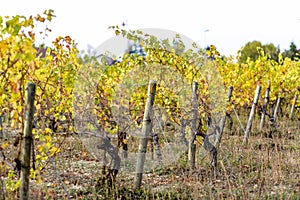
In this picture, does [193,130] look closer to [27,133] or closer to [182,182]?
[182,182]

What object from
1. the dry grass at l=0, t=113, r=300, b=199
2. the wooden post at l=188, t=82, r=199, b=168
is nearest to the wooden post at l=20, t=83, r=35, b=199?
the dry grass at l=0, t=113, r=300, b=199

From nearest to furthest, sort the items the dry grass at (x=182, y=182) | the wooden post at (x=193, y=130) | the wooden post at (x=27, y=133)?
1. the wooden post at (x=27, y=133)
2. the dry grass at (x=182, y=182)
3. the wooden post at (x=193, y=130)

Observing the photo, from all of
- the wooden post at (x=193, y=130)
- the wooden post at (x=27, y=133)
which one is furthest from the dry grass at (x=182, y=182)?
the wooden post at (x=27, y=133)

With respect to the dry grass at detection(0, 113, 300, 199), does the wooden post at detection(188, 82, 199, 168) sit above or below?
above

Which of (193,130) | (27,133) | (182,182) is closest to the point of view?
(27,133)

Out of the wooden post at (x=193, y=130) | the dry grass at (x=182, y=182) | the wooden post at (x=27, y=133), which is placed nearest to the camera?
the wooden post at (x=27, y=133)

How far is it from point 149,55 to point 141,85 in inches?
22.2

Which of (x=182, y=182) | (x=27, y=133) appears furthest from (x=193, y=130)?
(x=27, y=133)

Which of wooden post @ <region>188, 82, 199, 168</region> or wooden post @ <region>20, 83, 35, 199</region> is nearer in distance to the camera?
wooden post @ <region>20, 83, 35, 199</region>

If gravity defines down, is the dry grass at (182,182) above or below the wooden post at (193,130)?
below

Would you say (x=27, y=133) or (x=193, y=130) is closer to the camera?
(x=27, y=133)

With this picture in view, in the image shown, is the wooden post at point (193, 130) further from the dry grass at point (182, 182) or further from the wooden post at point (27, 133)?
the wooden post at point (27, 133)

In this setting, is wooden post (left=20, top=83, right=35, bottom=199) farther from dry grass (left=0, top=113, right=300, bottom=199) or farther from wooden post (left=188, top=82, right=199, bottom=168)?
wooden post (left=188, top=82, right=199, bottom=168)

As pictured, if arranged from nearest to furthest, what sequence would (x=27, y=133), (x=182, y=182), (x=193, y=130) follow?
(x=27, y=133) → (x=182, y=182) → (x=193, y=130)
